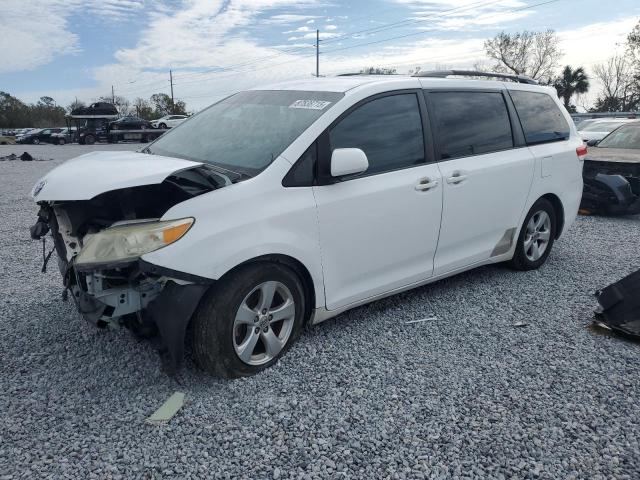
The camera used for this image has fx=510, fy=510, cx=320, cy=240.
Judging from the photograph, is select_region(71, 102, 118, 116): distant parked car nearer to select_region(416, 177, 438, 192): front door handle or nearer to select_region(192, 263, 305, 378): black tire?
select_region(416, 177, 438, 192): front door handle

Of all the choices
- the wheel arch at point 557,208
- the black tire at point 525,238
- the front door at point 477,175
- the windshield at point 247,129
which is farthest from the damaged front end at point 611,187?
the windshield at point 247,129

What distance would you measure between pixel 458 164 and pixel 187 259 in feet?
7.54

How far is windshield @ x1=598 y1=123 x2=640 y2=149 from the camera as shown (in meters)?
8.90

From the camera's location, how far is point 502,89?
4.62 m

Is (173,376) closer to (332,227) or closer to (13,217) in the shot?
(332,227)

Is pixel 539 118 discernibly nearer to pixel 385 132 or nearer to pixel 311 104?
pixel 385 132

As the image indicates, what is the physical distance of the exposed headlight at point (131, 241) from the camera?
2.64 meters

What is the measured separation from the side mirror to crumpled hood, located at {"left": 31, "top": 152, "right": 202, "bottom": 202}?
82 centimetres

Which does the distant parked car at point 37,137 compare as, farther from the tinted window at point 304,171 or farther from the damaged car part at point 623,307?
the damaged car part at point 623,307

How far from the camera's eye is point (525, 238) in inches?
193

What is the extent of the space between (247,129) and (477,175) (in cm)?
186

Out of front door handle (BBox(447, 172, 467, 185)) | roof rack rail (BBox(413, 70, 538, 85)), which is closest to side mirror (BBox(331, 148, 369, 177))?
front door handle (BBox(447, 172, 467, 185))

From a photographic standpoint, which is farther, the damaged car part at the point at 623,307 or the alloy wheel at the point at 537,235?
the alloy wheel at the point at 537,235

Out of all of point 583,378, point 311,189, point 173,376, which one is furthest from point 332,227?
point 583,378
